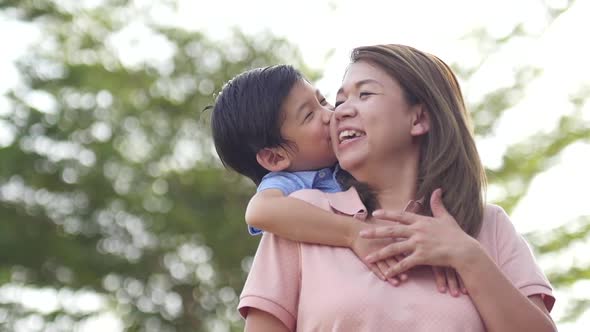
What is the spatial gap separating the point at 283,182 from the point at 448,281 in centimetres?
52

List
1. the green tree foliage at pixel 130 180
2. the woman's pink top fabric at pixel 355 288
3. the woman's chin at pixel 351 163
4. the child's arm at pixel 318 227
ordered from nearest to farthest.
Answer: the woman's pink top fabric at pixel 355 288 < the child's arm at pixel 318 227 < the woman's chin at pixel 351 163 < the green tree foliage at pixel 130 180

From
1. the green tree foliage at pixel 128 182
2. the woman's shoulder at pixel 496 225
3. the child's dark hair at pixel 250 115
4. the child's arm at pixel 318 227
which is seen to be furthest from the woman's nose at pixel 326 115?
the green tree foliage at pixel 128 182

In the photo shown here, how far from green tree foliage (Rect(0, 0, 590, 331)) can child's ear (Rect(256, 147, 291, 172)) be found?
8779mm

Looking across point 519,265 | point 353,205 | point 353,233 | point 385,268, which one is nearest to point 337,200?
point 353,205

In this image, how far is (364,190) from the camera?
2.54m

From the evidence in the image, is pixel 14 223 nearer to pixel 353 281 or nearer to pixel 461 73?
pixel 461 73

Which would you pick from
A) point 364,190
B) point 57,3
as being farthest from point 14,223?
point 364,190

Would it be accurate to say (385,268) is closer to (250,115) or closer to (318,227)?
(318,227)

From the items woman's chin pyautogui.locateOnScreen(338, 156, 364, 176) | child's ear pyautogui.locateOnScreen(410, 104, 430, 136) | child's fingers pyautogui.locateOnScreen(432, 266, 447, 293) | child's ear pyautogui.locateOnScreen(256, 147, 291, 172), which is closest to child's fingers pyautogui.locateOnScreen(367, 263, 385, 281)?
child's fingers pyautogui.locateOnScreen(432, 266, 447, 293)

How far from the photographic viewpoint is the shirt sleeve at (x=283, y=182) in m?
2.65

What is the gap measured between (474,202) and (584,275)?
9.26m

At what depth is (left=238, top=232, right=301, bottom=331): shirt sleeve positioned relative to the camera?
2350mm

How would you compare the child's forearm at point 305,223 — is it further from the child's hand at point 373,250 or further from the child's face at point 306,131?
the child's face at point 306,131

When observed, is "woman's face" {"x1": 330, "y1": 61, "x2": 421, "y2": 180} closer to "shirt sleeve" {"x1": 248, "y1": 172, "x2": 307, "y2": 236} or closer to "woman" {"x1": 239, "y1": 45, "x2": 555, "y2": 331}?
"woman" {"x1": 239, "y1": 45, "x2": 555, "y2": 331}
